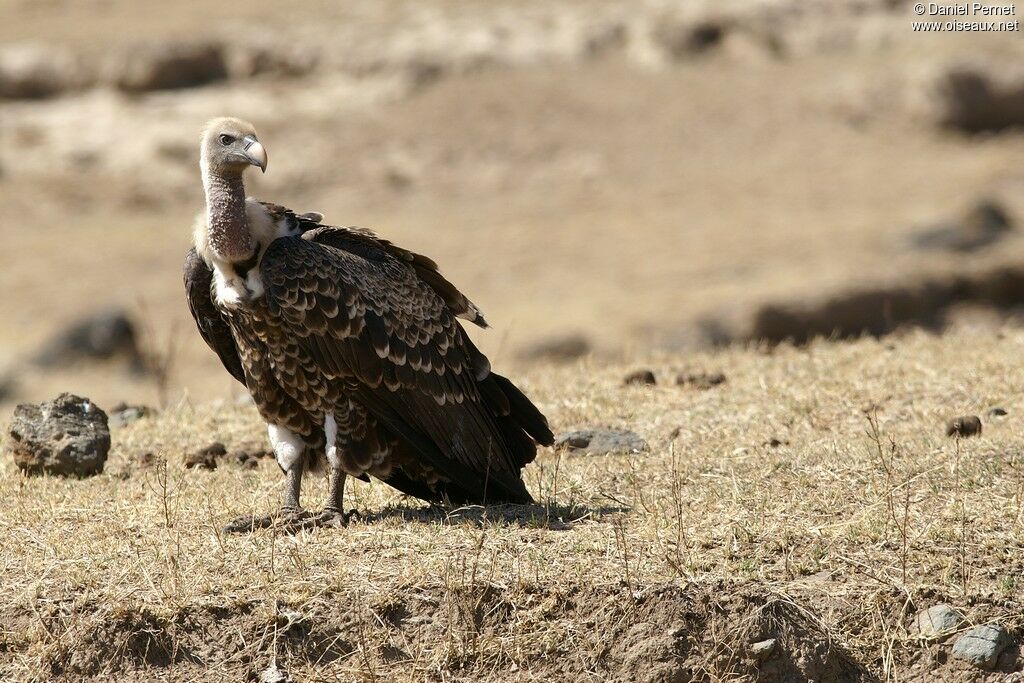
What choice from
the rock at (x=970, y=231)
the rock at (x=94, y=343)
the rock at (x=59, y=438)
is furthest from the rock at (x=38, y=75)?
the rock at (x=59, y=438)

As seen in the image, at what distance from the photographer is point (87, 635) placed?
5.86 m

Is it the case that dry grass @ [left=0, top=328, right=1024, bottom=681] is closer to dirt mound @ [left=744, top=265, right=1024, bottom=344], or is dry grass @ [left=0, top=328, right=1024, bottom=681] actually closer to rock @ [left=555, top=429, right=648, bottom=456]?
rock @ [left=555, top=429, right=648, bottom=456]

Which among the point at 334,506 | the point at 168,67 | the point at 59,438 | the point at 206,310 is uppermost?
the point at 168,67

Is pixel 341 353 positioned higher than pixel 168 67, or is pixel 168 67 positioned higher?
pixel 168 67

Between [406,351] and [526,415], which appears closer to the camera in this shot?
[406,351]

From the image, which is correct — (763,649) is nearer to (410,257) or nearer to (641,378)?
(410,257)

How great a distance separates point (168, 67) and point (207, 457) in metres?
26.1

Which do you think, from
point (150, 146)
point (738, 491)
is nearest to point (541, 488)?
point (738, 491)

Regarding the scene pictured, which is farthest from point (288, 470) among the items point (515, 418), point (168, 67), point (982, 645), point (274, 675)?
point (168, 67)

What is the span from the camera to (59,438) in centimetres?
792

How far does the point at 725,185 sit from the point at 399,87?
8.68 m

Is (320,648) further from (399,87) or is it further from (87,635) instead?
(399,87)

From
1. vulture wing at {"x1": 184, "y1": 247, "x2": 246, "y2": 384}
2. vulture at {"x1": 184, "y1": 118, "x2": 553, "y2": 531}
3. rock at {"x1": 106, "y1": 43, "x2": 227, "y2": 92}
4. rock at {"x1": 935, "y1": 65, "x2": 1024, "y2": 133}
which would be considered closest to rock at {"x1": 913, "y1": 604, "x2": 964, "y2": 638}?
vulture at {"x1": 184, "y1": 118, "x2": 553, "y2": 531}

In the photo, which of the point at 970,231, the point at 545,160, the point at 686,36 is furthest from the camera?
the point at 686,36
